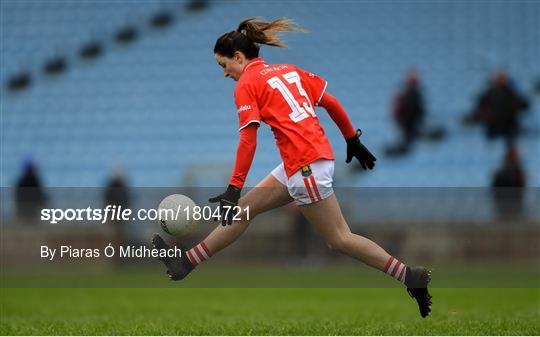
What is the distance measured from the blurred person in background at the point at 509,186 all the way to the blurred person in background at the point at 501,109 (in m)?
0.90

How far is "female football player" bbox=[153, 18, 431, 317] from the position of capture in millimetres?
5434

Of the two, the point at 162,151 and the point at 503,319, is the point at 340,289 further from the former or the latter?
the point at 162,151

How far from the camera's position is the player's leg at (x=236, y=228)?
226 inches

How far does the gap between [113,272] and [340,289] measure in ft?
14.2

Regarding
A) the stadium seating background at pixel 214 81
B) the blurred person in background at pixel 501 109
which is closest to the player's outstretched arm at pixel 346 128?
the stadium seating background at pixel 214 81

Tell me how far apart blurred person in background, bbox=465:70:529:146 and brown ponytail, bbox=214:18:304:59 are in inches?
406

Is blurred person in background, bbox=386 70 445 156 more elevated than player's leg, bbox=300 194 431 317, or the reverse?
player's leg, bbox=300 194 431 317

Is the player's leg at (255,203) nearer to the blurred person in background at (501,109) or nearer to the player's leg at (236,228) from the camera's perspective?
the player's leg at (236,228)

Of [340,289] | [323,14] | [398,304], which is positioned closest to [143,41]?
[323,14]

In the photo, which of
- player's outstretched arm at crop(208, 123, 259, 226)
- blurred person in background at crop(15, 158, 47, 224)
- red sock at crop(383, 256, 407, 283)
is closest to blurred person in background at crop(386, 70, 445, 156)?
blurred person in background at crop(15, 158, 47, 224)

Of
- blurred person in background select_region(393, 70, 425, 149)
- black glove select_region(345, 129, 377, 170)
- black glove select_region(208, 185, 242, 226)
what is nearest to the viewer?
black glove select_region(208, 185, 242, 226)

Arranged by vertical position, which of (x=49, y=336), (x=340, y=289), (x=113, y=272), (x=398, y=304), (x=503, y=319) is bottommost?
(x=113, y=272)

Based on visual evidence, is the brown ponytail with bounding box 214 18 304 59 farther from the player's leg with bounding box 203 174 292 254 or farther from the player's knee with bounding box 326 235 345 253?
the player's knee with bounding box 326 235 345 253

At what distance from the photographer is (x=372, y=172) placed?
15945 mm
